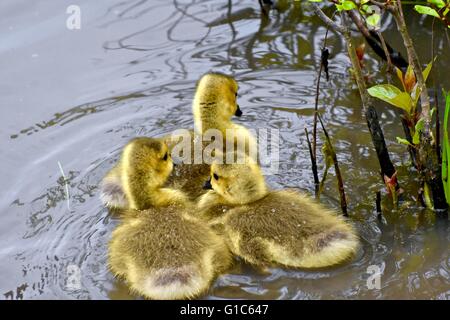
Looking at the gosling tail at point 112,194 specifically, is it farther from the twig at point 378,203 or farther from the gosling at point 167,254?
the twig at point 378,203

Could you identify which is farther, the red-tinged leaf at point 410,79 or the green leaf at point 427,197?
the green leaf at point 427,197

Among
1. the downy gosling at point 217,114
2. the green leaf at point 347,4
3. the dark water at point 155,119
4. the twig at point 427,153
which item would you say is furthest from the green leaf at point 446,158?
the downy gosling at point 217,114

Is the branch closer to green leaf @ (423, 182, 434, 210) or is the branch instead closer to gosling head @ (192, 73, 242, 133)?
gosling head @ (192, 73, 242, 133)

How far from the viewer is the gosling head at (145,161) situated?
3428mm

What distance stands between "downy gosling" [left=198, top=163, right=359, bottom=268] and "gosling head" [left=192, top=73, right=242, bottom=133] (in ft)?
1.67

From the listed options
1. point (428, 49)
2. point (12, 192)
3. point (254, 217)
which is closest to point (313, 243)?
point (254, 217)

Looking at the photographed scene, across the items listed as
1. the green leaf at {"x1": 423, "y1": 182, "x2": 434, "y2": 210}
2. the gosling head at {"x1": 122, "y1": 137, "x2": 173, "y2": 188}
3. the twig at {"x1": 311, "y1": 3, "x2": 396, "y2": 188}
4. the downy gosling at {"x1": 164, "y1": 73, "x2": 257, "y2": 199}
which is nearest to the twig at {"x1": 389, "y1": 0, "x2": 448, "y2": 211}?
the green leaf at {"x1": 423, "y1": 182, "x2": 434, "y2": 210}

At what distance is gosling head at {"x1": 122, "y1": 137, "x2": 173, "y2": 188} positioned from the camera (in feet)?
11.2

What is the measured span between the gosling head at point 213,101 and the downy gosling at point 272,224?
508mm

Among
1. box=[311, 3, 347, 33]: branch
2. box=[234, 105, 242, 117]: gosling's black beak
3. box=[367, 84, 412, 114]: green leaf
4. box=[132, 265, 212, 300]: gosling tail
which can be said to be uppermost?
box=[311, 3, 347, 33]: branch

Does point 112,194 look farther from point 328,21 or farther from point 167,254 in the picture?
point 328,21

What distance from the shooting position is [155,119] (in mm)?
4484

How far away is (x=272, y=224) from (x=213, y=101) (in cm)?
90
